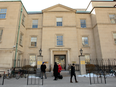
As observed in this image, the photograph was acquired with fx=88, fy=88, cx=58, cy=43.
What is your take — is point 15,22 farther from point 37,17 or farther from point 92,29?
point 92,29

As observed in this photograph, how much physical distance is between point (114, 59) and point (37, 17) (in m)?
18.1

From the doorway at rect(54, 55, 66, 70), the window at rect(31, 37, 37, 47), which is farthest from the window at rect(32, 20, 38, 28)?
the doorway at rect(54, 55, 66, 70)

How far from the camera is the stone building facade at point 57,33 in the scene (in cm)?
1625

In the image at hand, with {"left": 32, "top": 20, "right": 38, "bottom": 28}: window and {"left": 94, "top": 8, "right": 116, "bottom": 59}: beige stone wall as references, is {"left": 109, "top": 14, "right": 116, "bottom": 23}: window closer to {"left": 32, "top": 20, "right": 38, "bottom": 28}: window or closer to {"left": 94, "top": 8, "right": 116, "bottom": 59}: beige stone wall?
{"left": 94, "top": 8, "right": 116, "bottom": 59}: beige stone wall

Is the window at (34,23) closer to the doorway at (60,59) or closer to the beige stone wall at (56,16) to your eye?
the beige stone wall at (56,16)

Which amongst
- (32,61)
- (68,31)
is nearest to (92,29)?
(68,31)

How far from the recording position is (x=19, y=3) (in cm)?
1719

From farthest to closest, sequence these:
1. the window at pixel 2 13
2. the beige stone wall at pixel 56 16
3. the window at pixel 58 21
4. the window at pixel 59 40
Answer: the window at pixel 58 21, the beige stone wall at pixel 56 16, the window at pixel 59 40, the window at pixel 2 13

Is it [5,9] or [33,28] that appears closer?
[5,9]

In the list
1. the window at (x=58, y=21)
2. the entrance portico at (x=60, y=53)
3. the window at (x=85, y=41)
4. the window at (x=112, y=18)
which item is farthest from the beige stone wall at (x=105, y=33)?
the window at (x=58, y=21)

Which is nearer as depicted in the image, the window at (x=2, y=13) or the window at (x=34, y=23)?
the window at (x=2, y=13)

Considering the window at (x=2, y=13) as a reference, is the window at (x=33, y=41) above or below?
below

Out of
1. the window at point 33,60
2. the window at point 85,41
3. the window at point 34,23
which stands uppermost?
the window at point 34,23

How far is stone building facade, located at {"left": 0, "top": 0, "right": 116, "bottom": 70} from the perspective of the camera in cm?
1625
